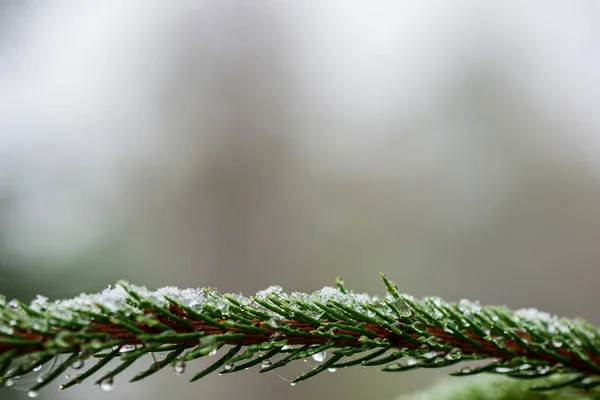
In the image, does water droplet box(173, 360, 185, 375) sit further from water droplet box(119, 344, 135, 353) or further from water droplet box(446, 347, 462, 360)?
water droplet box(446, 347, 462, 360)

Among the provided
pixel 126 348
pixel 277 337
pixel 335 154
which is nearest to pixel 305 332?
pixel 277 337

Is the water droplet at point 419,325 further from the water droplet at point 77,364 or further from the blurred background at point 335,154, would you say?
the blurred background at point 335,154

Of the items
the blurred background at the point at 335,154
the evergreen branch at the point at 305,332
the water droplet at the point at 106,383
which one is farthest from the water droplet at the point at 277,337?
the blurred background at the point at 335,154

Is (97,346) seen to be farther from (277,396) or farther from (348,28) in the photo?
(348,28)

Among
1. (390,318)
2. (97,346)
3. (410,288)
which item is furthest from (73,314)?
(410,288)

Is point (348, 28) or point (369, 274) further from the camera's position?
point (348, 28)

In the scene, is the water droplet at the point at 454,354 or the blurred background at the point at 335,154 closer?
the water droplet at the point at 454,354
